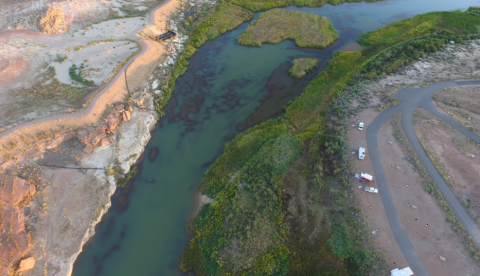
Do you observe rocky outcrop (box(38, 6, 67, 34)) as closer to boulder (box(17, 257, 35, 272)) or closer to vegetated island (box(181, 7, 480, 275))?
vegetated island (box(181, 7, 480, 275))

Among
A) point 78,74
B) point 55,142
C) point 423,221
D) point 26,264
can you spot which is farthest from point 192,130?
point 423,221

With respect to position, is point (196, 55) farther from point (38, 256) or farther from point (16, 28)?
point (38, 256)

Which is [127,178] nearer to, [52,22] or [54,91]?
[54,91]

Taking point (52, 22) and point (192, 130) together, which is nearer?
point (192, 130)

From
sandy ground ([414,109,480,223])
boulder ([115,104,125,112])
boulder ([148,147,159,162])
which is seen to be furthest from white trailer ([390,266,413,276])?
boulder ([115,104,125,112])

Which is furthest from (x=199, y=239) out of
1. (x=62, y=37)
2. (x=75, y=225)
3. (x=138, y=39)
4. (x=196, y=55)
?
(x=62, y=37)

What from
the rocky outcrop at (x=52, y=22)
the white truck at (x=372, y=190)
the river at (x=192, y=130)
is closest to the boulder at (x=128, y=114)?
the river at (x=192, y=130)
